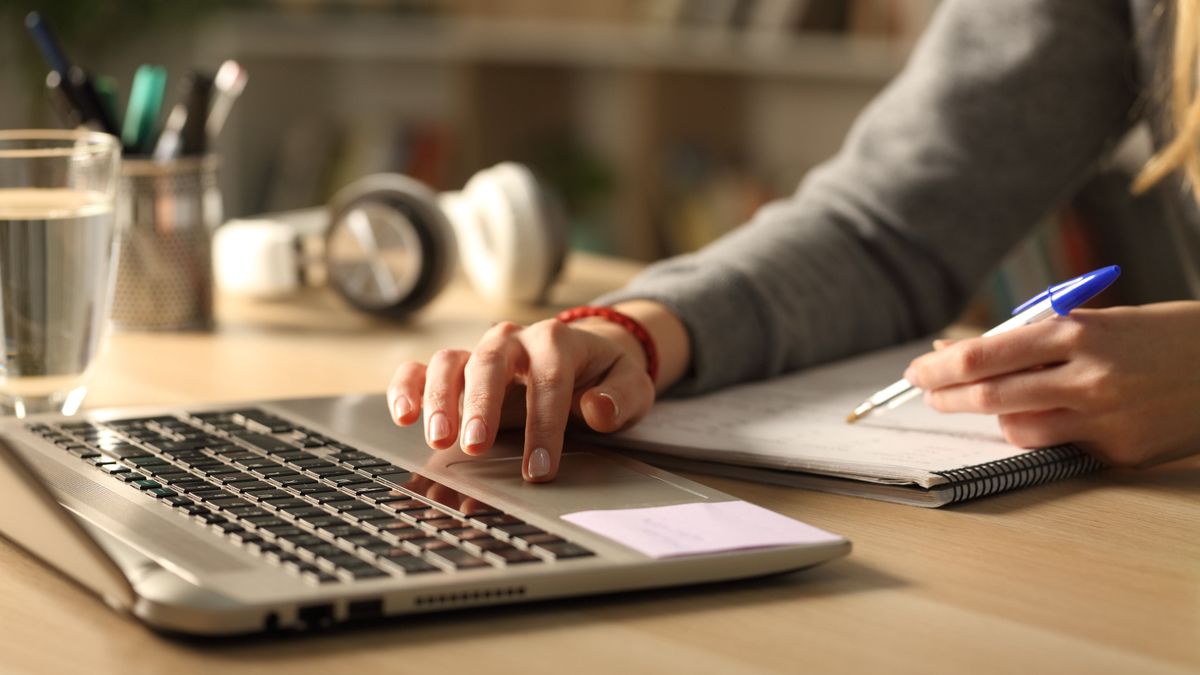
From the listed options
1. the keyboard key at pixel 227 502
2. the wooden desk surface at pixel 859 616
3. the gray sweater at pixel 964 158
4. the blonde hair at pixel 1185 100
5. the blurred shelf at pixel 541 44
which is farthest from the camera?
the blurred shelf at pixel 541 44

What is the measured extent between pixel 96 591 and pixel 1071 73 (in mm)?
831

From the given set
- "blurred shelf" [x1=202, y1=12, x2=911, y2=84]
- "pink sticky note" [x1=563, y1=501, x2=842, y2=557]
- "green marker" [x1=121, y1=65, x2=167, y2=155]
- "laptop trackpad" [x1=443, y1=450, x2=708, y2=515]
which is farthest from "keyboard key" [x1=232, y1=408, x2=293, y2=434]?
"blurred shelf" [x1=202, y1=12, x2=911, y2=84]

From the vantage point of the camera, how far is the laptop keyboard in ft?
1.66

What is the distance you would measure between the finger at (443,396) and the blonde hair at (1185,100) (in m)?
0.51

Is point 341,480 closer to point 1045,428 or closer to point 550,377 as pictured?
point 550,377

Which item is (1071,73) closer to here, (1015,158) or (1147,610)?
(1015,158)

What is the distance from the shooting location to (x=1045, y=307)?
2.31 ft

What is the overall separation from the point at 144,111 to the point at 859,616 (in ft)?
2.54

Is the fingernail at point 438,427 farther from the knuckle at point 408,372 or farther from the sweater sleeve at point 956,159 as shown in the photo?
the sweater sleeve at point 956,159

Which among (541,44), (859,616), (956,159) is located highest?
(541,44)

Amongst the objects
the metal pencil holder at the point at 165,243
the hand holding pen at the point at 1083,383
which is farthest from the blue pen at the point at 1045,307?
the metal pencil holder at the point at 165,243

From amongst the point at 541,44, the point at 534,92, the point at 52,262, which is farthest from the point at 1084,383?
the point at 534,92

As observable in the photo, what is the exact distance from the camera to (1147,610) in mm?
526

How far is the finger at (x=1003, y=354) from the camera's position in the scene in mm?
694
